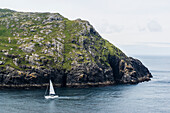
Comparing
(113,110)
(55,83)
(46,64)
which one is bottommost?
(113,110)

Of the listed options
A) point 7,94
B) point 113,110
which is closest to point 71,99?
point 113,110

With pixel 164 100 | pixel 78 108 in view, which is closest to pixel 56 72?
pixel 78 108

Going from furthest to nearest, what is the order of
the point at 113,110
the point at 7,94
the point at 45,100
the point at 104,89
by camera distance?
the point at 104,89 < the point at 7,94 < the point at 45,100 < the point at 113,110

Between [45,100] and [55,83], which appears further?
[55,83]

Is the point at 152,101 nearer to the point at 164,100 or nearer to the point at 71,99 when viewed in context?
the point at 164,100

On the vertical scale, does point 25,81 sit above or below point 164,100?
above

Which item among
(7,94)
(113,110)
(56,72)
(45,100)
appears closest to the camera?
(113,110)
